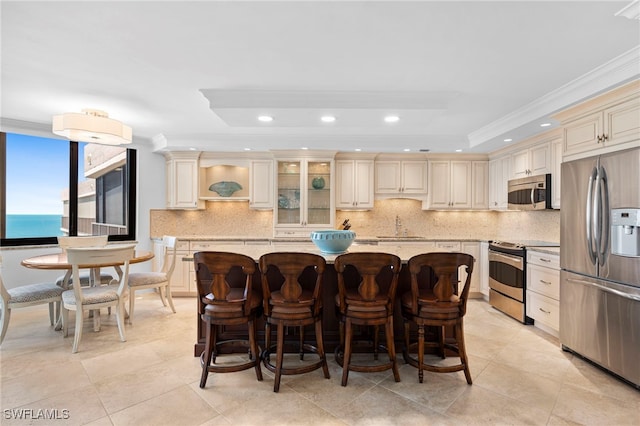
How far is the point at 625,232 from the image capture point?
244 cm

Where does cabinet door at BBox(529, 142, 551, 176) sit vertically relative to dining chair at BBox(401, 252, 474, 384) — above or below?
above

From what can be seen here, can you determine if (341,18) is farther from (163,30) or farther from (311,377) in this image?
(311,377)

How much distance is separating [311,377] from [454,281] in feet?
4.90

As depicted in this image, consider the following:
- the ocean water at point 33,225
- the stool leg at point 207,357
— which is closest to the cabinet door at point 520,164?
the stool leg at point 207,357

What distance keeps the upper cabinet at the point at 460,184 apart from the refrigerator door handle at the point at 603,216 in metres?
2.70

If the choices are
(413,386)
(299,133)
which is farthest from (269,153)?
(413,386)

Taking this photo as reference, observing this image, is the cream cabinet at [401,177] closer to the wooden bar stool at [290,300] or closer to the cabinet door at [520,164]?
the cabinet door at [520,164]

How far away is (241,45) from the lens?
222 centimetres

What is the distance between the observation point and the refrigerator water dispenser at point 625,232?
2363mm

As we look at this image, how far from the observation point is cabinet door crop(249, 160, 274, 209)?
5.33m

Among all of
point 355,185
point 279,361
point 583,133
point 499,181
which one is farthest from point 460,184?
point 279,361

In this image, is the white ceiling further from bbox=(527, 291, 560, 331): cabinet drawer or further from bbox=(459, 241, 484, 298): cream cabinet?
bbox=(527, 291, 560, 331): cabinet drawer

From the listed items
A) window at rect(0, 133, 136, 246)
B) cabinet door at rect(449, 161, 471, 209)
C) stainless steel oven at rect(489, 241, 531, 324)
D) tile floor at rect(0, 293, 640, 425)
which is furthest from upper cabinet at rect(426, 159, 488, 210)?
window at rect(0, 133, 136, 246)

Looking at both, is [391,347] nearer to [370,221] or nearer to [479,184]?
[370,221]
